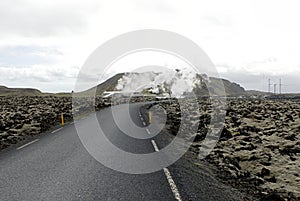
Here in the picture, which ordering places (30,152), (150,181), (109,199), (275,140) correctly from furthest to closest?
(275,140) → (30,152) → (150,181) → (109,199)

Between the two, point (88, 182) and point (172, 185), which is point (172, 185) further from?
point (88, 182)

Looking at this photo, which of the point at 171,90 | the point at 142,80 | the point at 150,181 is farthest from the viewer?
the point at 142,80

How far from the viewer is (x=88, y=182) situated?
6.95 meters

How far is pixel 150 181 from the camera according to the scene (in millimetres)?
7055

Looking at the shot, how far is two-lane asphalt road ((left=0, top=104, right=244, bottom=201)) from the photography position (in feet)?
20.0

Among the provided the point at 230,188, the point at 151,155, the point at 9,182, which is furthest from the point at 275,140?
the point at 9,182

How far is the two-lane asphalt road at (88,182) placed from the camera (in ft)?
20.0

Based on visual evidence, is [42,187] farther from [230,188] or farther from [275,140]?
[275,140]

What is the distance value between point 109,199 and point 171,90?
4207 inches

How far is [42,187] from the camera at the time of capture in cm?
663

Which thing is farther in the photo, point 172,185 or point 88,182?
point 88,182

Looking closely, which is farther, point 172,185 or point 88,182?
point 88,182

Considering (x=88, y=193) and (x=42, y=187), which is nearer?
(x=88, y=193)

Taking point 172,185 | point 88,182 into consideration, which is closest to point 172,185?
point 172,185
